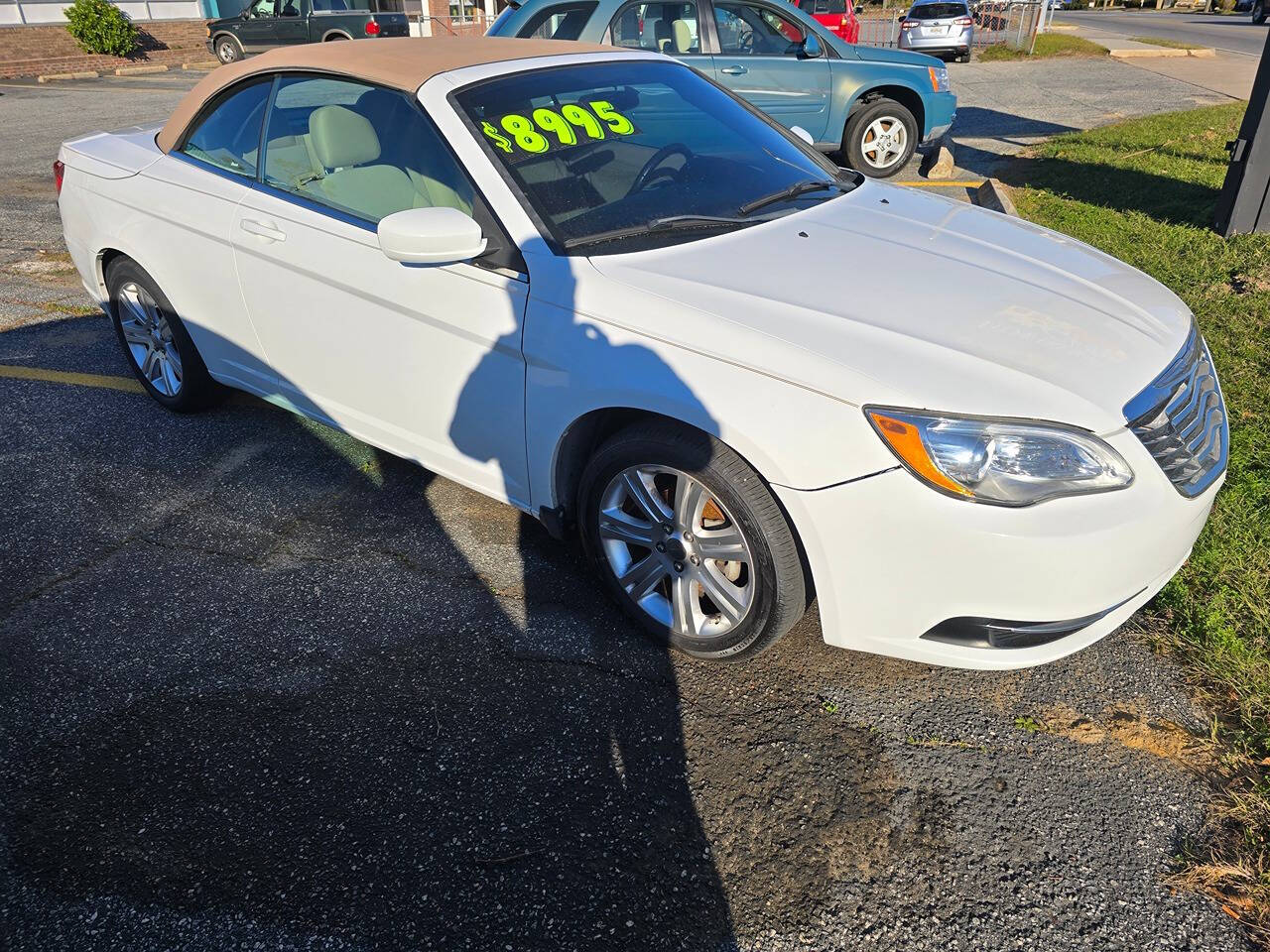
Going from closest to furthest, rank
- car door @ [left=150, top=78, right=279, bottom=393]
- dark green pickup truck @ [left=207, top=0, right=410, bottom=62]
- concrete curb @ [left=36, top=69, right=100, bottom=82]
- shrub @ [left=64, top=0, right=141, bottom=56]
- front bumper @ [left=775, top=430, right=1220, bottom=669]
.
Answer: front bumper @ [left=775, top=430, right=1220, bottom=669], car door @ [left=150, top=78, right=279, bottom=393], dark green pickup truck @ [left=207, top=0, right=410, bottom=62], concrete curb @ [left=36, top=69, right=100, bottom=82], shrub @ [left=64, top=0, right=141, bottom=56]

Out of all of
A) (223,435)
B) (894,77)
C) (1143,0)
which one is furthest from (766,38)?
(1143,0)

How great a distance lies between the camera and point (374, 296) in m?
3.24

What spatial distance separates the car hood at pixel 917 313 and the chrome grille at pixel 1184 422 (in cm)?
5

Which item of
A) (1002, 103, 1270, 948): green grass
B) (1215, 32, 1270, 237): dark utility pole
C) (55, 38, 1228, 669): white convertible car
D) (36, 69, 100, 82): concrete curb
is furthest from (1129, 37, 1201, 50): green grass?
(36, 69, 100, 82): concrete curb

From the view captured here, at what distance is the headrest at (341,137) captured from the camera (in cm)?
346

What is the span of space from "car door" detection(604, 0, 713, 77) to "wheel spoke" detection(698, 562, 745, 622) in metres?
6.65

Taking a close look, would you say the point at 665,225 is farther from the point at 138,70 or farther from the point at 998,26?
the point at 998,26

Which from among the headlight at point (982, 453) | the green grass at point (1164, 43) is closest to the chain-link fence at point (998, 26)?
the green grass at point (1164, 43)

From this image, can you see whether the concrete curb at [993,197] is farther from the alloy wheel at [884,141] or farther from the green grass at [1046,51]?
the green grass at [1046,51]

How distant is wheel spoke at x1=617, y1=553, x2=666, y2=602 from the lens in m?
2.95

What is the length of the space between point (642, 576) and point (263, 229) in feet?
6.61

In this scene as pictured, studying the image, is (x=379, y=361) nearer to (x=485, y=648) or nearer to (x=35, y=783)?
(x=485, y=648)

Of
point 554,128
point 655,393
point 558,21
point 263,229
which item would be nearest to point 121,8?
point 558,21

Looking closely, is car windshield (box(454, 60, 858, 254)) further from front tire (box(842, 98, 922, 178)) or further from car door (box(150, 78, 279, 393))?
front tire (box(842, 98, 922, 178))
